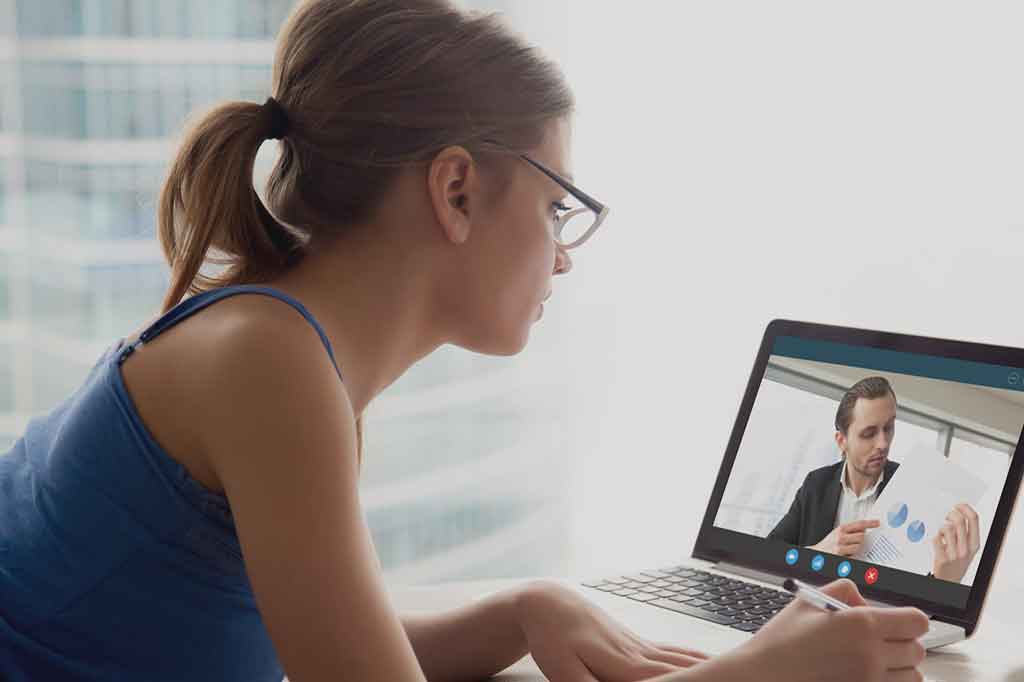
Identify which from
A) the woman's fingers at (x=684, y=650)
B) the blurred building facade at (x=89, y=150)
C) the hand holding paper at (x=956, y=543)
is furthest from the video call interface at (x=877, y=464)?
the blurred building facade at (x=89, y=150)

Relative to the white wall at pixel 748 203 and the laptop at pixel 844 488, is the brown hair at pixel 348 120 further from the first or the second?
the white wall at pixel 748 203

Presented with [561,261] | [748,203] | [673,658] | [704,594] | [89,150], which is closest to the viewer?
[673,658]

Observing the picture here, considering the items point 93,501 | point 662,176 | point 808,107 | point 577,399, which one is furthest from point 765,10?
point 93,501

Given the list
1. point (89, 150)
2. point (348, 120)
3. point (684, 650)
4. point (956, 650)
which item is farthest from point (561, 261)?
Result: point (89, 150)

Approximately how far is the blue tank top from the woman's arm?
175 millimetres

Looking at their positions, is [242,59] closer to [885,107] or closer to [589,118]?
[589,118]

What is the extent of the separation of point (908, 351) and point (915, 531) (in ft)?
0.59

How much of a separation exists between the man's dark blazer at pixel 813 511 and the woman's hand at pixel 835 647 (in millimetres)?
346

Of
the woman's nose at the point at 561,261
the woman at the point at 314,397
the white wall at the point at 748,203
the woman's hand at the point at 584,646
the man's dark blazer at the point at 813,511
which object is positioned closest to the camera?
the woman at the point at 314,397

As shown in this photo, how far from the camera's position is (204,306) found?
81 centimetres

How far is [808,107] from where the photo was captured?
2080 millimetres

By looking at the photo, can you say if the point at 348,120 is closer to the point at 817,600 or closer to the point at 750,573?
the point at 817,600

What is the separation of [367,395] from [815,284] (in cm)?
134

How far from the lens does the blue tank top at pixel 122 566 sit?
791 millimetres
